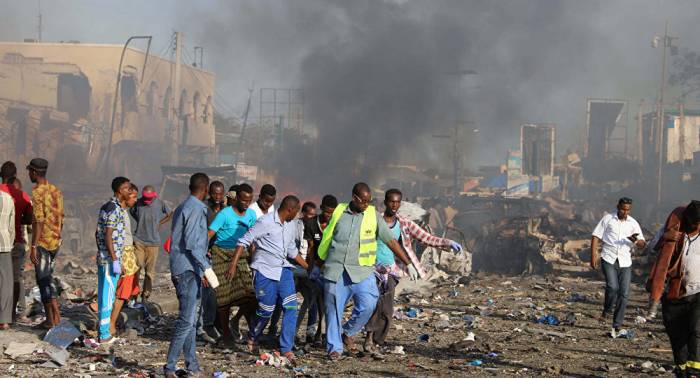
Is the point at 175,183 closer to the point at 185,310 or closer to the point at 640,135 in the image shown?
the point at 185,310

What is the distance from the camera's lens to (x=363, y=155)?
1626 inches

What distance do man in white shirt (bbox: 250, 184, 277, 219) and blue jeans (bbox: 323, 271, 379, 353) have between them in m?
0.86

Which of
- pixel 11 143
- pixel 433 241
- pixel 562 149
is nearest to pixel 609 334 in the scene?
pixel 433 241

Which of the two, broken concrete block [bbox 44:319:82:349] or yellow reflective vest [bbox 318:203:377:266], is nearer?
yellow reflective vest [bbox 318:203:377:266]

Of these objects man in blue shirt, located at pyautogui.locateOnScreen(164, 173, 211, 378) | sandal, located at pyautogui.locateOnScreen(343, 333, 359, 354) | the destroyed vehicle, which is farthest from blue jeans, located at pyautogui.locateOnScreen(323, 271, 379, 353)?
the destroyed vehicle

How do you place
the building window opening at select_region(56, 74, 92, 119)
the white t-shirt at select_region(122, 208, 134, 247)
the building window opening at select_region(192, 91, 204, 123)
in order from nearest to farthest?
the white t-shirt at select_region(122, 208, 134, 247)
the building window opening at select_region(56, 74, 92, 119)
the building window opening at select_region(192, 91, 204, 123)

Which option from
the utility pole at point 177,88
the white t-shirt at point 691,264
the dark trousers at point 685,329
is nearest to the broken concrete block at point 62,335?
the dark trousers at point 685,329

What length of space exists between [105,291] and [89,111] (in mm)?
36622

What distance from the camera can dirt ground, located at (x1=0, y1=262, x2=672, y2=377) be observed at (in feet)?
24.3

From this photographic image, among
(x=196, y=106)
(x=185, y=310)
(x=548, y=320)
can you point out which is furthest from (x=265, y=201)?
(x=196, y=106)

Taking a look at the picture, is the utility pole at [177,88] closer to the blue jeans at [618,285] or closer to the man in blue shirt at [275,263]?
the blue jeans at [618,285]

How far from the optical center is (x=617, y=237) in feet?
32.7

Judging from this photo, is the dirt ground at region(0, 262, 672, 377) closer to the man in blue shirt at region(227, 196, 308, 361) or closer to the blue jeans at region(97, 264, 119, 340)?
the blue jeans at region(97, 264, 119, 340)

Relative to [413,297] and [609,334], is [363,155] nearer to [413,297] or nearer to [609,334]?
[413,297]
